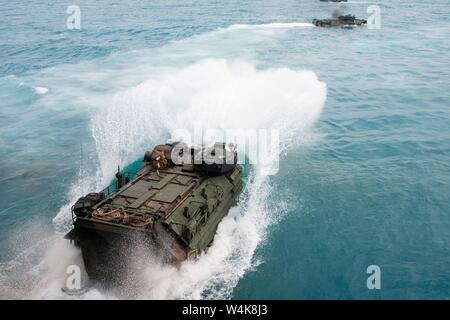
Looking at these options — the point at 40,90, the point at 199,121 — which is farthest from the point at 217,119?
the point at 40,90

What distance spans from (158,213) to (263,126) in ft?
63.8

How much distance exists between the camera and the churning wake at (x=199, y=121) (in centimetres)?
2038

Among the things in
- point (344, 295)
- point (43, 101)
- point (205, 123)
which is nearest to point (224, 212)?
point (344, 295)

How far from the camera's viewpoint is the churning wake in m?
20.4

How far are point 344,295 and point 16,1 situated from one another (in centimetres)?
12778

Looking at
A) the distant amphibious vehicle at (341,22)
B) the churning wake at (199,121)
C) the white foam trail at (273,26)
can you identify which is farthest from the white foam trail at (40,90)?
the distant amphibious vehicle at (341,22)

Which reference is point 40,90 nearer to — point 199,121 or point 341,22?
point 199,121

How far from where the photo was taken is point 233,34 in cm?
7525

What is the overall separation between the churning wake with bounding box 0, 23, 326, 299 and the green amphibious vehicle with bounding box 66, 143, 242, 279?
1.03m

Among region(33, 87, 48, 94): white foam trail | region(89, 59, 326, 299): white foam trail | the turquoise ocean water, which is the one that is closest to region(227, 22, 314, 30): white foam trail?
the turquoise ocean water

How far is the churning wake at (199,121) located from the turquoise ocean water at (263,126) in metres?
0.12

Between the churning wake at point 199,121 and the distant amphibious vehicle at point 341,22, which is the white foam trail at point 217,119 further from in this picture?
the distant amphibious vehicle at point 341,22

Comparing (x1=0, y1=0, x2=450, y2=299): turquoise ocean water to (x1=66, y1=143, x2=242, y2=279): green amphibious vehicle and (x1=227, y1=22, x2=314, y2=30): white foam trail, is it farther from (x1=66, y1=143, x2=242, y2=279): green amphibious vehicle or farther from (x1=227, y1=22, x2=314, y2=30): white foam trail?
(x1=227, y1=22, x2=314, y2=30): white foam trail

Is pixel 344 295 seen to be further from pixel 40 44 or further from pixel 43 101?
pixel 40 44
